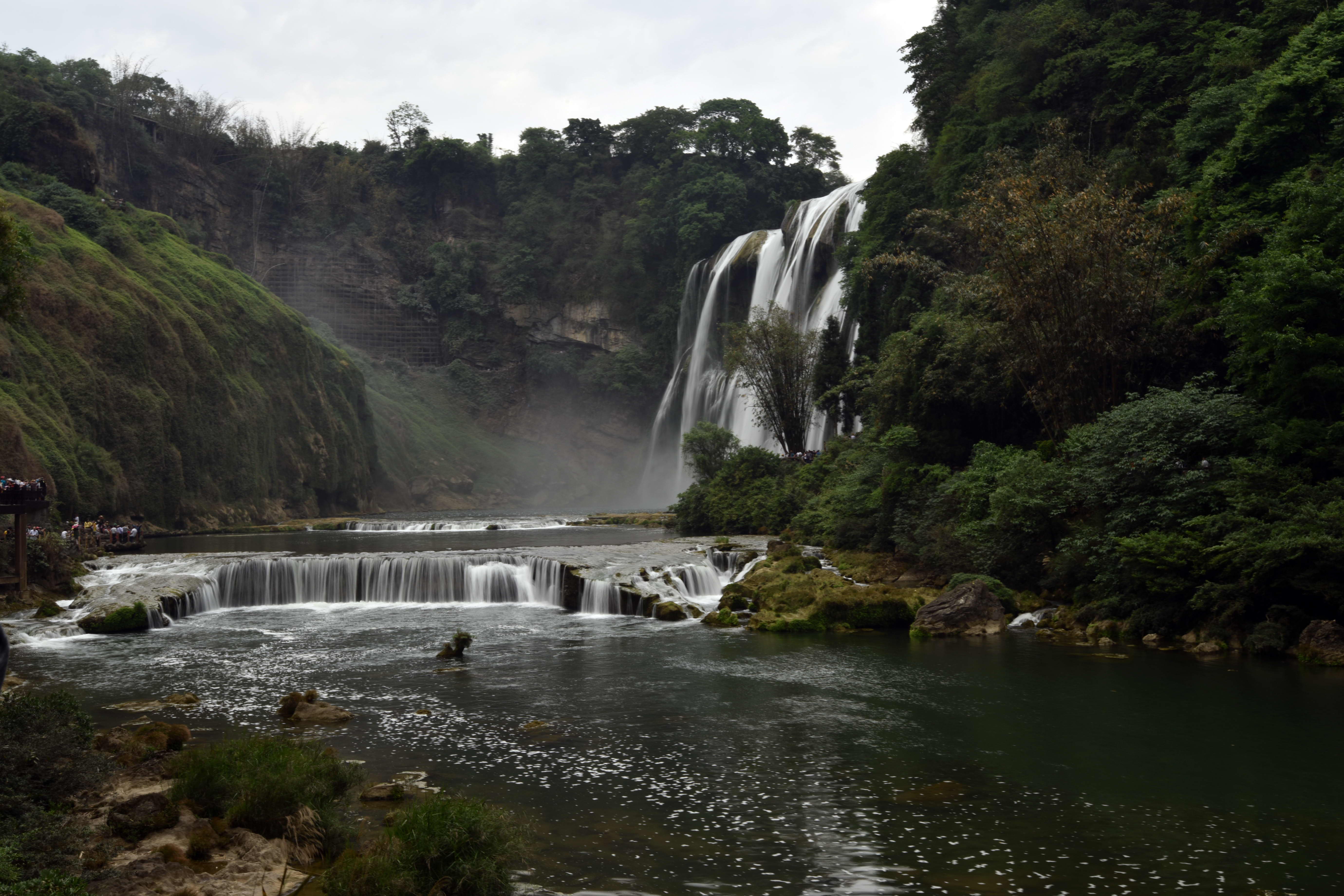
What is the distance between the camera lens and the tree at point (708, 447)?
151 feet

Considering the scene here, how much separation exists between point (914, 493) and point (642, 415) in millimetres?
63871

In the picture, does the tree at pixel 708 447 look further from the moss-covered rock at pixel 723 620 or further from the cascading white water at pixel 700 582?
the moss-covered rock at pixel 723 620

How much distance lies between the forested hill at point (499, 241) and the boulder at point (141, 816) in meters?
71.7

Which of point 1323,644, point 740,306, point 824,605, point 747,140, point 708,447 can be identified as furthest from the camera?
point 747,140

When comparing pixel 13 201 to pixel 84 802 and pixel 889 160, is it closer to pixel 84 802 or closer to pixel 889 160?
pixel 889 160

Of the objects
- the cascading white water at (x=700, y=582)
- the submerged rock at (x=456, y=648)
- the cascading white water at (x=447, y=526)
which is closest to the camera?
the submerged rock at (x=456, y=648)

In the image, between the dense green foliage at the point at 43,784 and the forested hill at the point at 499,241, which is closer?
the dense green foliage at the point at 43,784

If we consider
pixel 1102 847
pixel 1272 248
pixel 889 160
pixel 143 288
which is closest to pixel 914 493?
pixel 1272 248

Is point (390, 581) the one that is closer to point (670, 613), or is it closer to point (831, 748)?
point (670, 613)

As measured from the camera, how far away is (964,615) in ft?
69.1

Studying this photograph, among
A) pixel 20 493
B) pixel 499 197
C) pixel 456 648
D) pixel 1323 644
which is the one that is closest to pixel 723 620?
pixel 456 648

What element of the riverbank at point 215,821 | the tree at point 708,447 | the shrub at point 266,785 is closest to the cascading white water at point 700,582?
the riverbank at point 215,821

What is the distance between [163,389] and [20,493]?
26377mm

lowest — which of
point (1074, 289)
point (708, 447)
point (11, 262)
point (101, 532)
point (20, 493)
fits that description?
point (101, 532)
